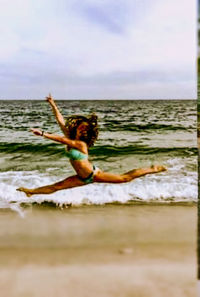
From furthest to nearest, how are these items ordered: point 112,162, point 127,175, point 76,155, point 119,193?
point 112,162, point 119,193, point 127,175, point 76,155

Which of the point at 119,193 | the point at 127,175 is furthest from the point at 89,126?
the point at 119,193

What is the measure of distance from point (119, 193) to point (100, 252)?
1.78 m

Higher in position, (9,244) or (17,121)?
(17,121)

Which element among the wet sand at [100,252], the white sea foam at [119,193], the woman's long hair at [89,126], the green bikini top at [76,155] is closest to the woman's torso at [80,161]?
the green bikini top at [76,155]

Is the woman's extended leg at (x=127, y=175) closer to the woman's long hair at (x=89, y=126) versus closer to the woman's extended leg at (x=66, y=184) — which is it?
the woman's extended leg at (x=66, y=184)

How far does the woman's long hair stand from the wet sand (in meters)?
1.03

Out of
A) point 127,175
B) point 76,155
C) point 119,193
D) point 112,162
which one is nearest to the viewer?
point 76,155

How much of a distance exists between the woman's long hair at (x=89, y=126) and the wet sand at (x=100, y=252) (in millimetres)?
1030

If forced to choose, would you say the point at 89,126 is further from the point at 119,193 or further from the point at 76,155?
the point at 119,193

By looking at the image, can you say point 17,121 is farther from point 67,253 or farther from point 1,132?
point 67,253

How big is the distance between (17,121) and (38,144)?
4.34 m

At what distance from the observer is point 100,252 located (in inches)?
135

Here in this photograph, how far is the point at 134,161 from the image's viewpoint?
25.6ft

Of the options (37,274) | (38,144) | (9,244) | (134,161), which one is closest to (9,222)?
(9,244)
